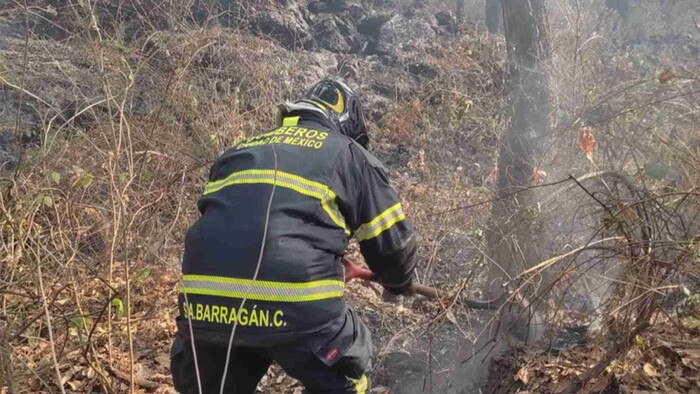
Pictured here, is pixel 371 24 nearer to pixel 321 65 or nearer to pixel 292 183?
pixel 321 65

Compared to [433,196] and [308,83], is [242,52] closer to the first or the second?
[308,83]

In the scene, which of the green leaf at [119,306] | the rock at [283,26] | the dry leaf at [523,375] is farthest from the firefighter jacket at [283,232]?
the rock at [283,26]

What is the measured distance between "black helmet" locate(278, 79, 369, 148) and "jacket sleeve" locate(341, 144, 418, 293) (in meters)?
0.31

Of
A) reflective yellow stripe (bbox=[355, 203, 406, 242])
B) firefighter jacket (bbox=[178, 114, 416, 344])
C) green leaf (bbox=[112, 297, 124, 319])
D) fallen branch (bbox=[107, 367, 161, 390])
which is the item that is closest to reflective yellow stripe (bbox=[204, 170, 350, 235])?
firefighter jacket (bbox=[178, 114, 416, 344])

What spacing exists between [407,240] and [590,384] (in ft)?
4.16

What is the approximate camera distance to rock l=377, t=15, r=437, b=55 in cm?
1064

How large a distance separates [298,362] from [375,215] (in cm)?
61

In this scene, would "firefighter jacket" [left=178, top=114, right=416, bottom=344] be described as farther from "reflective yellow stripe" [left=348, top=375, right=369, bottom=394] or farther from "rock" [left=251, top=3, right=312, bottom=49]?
"rock" [left=251, top=3, right=312, bottom=49]

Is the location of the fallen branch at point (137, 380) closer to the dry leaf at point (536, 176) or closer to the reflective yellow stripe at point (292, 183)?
the reflective yellow stripe at point (292, 183)

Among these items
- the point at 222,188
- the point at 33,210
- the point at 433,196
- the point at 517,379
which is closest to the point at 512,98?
the point at 433,196

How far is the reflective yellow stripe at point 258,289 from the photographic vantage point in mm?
1854

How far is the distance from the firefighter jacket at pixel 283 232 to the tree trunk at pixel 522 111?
7.23 feet

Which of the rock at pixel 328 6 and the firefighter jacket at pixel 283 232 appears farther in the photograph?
the rock at pixel 328 6

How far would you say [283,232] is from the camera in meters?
1.90
